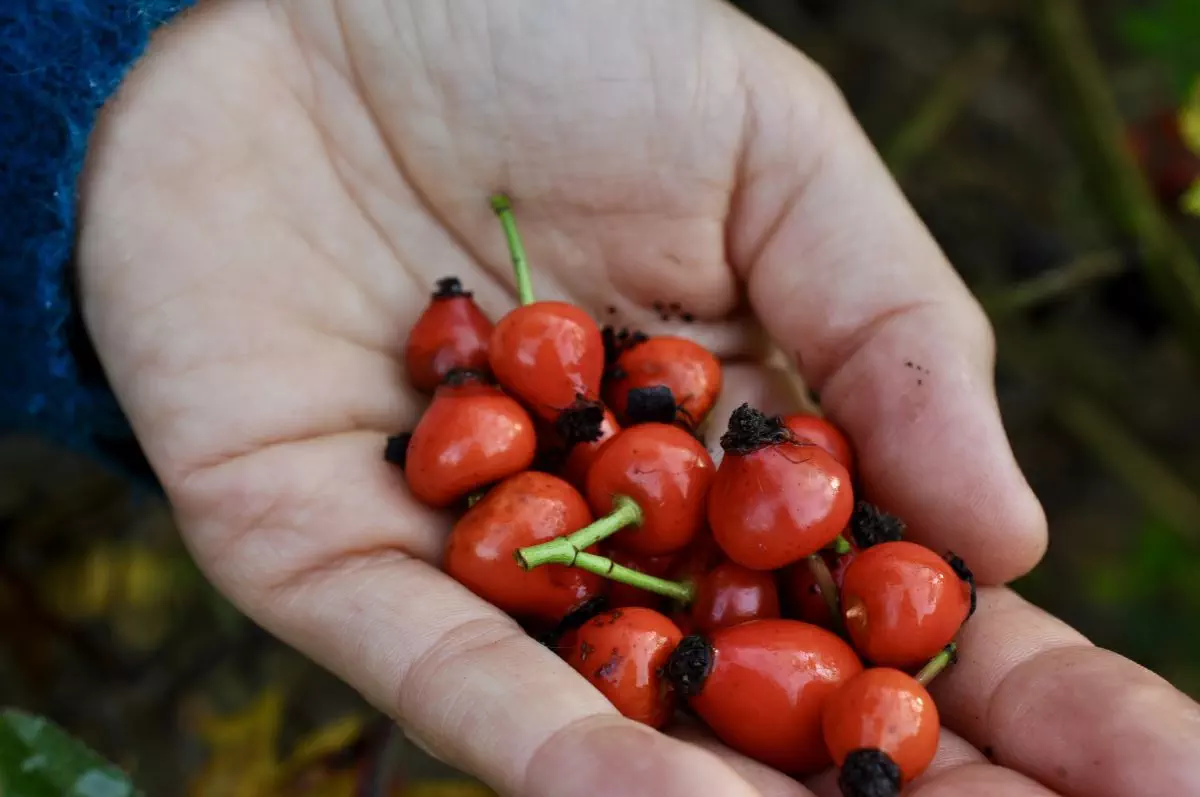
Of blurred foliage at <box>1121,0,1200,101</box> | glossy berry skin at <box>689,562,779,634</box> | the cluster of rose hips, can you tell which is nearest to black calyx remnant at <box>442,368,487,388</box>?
the cluster of rose hips

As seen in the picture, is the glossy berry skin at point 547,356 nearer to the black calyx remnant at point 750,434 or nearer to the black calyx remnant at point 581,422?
the black calyx remnant at point 581,422

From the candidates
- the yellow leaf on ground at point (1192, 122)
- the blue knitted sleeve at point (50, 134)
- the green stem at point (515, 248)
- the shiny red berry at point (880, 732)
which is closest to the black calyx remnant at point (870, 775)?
the shiny red berry at point (880, 732)

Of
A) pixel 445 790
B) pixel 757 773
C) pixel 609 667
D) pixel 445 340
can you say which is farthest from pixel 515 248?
pixel 445 790

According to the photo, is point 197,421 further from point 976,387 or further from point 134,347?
point 976,387

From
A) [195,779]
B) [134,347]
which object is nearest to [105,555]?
[195,779]

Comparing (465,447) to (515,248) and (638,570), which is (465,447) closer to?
(638,570)

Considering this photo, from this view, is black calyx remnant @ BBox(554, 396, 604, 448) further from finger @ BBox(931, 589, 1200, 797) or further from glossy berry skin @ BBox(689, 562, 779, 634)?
finger @ BBox(931, 589, 1200, 797)
